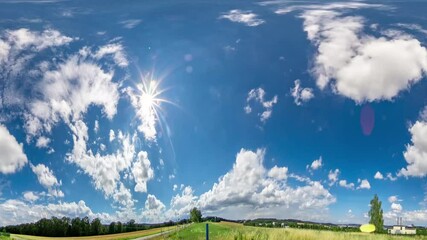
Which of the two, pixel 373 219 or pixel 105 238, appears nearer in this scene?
pixel 105 238

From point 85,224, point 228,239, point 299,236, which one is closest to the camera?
point 228,239

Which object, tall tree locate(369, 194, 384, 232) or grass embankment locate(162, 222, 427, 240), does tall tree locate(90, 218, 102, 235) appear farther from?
tall tree locate(369, 194, 384, 232)

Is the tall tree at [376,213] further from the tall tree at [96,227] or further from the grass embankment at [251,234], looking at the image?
the tall tree at [96,227]

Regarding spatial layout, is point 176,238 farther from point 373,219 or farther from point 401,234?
point 401,234

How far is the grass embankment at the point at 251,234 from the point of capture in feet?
66.2

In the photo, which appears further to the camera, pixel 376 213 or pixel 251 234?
pixel 376 213

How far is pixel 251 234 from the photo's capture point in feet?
65.9

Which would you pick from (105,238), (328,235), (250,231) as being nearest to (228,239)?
(250,231)

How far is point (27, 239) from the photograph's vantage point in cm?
2402

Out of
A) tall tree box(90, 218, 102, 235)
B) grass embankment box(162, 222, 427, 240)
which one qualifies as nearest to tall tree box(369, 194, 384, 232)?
grass embankment box(162, 222, 427, 240)

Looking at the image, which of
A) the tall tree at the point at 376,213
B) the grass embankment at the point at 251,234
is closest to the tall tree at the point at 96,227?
the grass embankment at the point at 251,234

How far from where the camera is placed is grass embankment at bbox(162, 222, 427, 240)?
794 inches

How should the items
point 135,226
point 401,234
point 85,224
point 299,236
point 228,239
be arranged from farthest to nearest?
point 401,234, point 85,224, point 135,226, point 299,236, point 228,239

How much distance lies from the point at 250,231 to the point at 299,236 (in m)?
2.66
